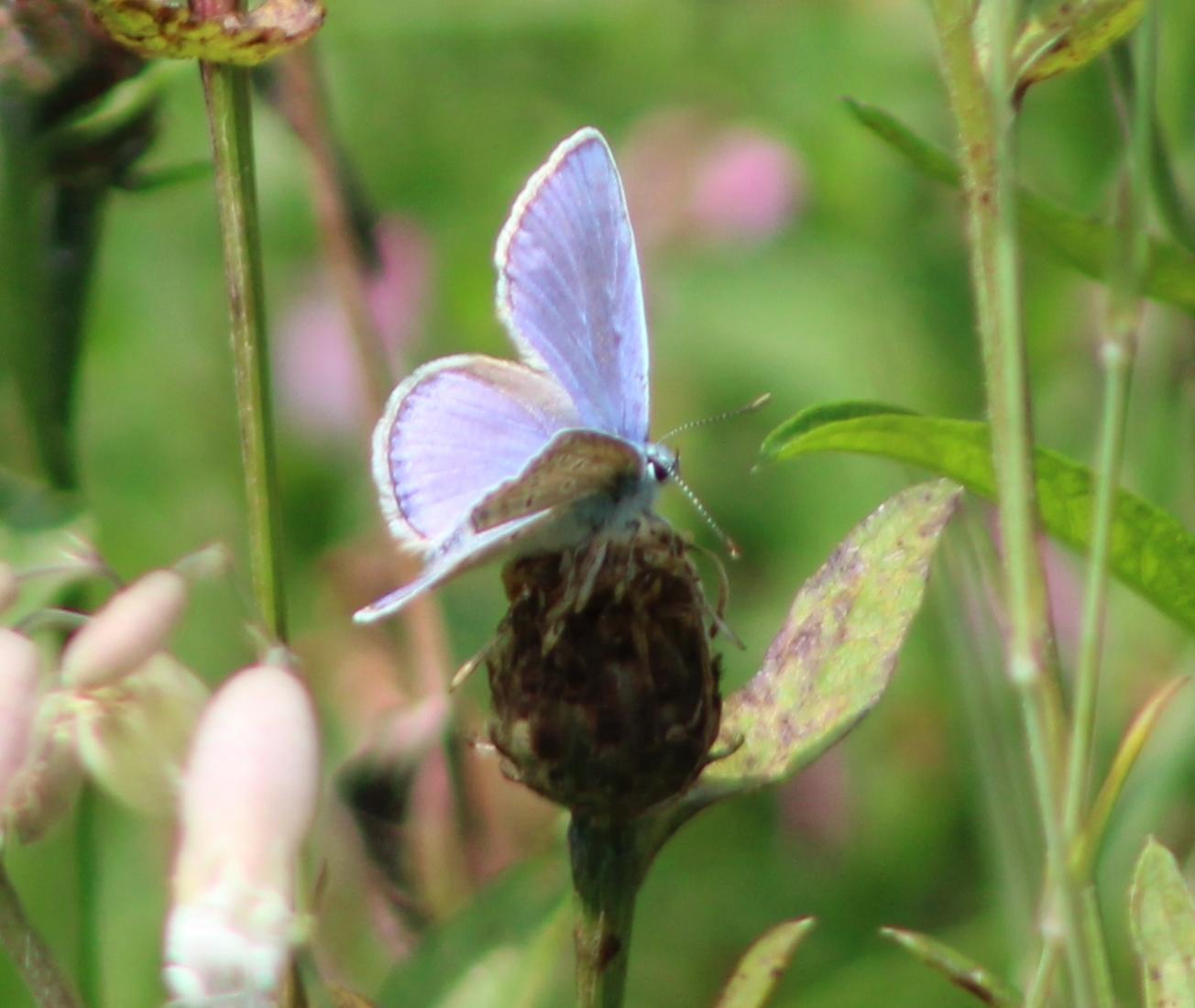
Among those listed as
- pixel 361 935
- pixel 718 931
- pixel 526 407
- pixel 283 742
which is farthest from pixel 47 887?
pixel 283 742

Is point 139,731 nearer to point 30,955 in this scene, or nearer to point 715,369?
point 30,955

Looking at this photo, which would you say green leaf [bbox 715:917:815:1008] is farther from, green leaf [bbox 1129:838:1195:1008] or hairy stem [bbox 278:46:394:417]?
hairy stem [bbox 278:46:394:417]

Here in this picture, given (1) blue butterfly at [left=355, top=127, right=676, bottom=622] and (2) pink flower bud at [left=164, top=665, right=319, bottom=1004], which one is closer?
(2) pink flower bud at [left=164, top=665, right=319, bottom=1004]

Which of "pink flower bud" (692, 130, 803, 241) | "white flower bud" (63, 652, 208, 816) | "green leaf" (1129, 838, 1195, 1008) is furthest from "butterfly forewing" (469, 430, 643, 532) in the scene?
"pink flower bud" (692, 130, 803, 241)

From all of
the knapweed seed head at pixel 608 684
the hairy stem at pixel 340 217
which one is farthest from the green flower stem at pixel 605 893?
the hairy stem at pixel 340 217

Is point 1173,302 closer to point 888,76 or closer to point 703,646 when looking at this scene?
point 703,646
